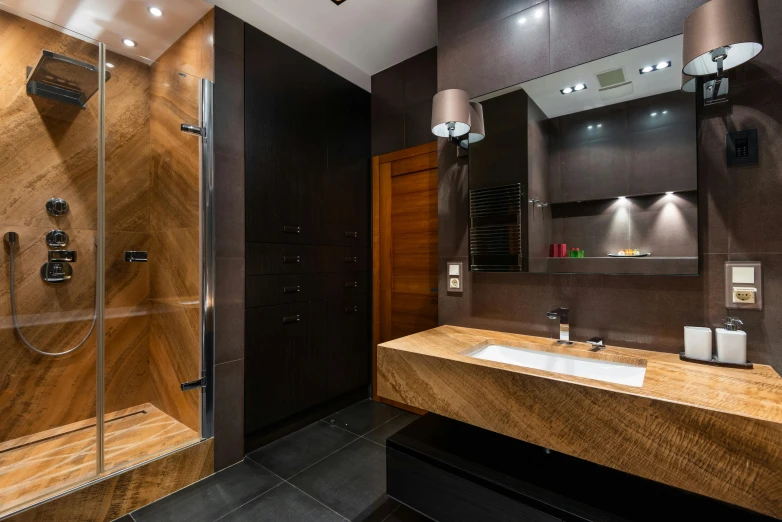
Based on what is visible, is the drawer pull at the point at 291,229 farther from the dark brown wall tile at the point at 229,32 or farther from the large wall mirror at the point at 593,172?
the large wall mirror at the point at 593,172

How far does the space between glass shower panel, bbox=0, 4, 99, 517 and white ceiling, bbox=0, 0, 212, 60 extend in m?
0.12

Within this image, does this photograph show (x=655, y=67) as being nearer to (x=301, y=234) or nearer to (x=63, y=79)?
(x=301, y=234)

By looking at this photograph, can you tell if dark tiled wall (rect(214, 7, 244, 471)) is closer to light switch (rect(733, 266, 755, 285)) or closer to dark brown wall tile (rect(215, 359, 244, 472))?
dark brown wall tile (rect(215, 359, 244, 472))

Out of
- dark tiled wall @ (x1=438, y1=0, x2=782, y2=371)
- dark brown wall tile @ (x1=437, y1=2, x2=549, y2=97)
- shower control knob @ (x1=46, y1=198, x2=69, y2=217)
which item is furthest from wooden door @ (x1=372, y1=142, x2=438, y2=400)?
shower control knob @ (x1=46, y1=198, x2=69, y2=217)

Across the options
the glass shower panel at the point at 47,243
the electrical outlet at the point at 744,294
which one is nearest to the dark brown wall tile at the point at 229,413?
the glass shower panel at the point at 47,243

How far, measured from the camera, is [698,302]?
132cm

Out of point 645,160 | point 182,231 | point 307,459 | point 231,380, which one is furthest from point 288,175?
A: point 645,160

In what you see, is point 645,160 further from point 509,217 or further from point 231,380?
point 231,380

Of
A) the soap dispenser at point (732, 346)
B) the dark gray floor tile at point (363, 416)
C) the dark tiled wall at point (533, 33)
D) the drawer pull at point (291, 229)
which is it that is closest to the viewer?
the soap dispenser at point (732, 346)

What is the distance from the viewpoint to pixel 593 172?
1.52m

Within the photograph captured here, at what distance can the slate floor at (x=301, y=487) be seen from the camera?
162 centimetres

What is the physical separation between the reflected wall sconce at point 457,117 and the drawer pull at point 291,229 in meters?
1.15

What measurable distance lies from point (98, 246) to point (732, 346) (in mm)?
2791

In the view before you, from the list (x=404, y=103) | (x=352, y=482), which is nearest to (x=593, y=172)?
(x=404, y=103)
